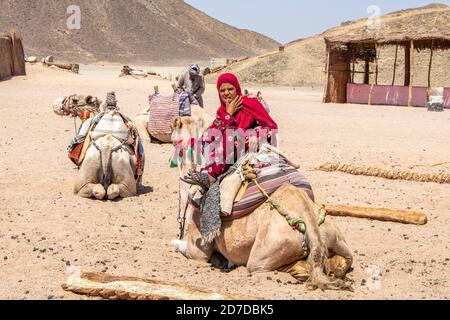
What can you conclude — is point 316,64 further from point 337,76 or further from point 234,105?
point 234,105

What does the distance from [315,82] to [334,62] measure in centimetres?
1699

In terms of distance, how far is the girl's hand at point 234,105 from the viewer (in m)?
5.28

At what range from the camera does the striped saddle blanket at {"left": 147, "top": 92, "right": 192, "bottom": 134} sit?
37.8 ft

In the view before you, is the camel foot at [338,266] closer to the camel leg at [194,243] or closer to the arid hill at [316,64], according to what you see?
the camel leg at [194,243]

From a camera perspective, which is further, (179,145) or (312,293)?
(179,145)

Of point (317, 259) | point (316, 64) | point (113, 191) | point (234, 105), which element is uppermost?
point (234, 105)

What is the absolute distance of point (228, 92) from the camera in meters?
5.29

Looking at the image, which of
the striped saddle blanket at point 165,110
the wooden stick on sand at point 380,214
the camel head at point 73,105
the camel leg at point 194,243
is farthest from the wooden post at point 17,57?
the camel leg at point 194,243

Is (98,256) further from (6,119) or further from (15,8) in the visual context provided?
(15,8)

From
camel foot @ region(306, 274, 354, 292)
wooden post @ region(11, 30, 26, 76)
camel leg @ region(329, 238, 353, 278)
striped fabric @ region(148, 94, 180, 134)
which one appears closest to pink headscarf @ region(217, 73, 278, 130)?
camel leg @ region(329, 238, 353, 278)

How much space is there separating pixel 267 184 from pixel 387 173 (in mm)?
4697

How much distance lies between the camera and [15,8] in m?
98.8

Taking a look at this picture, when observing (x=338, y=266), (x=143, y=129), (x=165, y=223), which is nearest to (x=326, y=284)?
(x=338, y=266)

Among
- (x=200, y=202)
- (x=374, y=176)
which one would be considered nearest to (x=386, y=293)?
(x=200, y=202)
